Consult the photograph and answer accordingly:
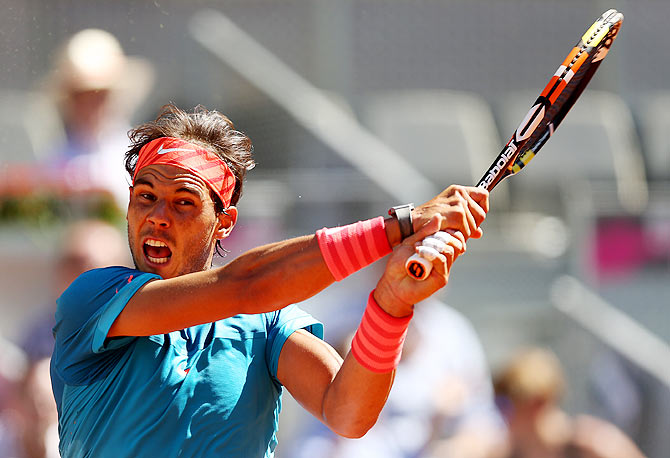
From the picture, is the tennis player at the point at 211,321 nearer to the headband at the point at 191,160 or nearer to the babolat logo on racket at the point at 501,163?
the headband at the point at 191,160

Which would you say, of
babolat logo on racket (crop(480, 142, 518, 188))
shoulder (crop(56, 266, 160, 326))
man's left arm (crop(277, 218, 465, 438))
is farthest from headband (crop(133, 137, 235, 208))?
babolat logo on racket (crop(480, 142, 518, 188))

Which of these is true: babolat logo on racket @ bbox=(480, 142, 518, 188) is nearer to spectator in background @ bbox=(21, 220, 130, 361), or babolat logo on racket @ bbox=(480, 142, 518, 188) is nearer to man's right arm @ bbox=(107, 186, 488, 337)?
man's right arm @ bbox=(107, 186, 488, 337)

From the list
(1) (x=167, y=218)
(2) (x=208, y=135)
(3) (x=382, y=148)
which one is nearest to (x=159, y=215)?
(1) (x=167, y=218)

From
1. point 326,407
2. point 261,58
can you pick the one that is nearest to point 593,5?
point 261,58

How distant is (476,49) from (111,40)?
11.4 ft

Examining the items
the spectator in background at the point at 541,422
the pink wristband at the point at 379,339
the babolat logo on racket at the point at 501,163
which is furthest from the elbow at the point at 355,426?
the spectator in background at the point at 541,422

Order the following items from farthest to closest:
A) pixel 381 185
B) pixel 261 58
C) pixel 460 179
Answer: pixel 460 179, pixel 261 58, pixel 381 185

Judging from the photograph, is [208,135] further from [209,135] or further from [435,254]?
[435,254]

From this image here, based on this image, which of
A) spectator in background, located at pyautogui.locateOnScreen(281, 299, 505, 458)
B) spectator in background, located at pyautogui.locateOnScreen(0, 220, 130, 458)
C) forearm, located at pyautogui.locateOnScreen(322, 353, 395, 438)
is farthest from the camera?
spectator in background, located at pyautogui.locateOnScreen(281, 299, 505, 458)

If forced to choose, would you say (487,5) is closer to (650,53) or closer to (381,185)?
(650,53)

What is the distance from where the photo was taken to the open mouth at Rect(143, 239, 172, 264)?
219cm

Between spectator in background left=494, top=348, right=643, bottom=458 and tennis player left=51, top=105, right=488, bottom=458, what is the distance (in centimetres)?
219

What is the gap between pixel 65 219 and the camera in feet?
14.2

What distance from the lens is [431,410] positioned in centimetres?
421
